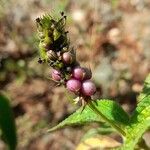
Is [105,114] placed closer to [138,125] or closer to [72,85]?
[138,125]

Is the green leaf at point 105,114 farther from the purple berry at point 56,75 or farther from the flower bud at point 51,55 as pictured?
the flower bud at point 51,55

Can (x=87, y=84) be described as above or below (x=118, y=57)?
above

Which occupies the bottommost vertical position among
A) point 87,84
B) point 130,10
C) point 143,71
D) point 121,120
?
point 143,71

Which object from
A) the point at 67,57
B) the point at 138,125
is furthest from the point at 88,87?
the point at 138,125

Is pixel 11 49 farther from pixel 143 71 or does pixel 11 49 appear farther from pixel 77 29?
pixel 143 71

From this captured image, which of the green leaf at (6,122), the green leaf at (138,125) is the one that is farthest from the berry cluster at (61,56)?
the green leaf at (6,122)

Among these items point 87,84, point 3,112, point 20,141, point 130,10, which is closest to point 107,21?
point 130,10
